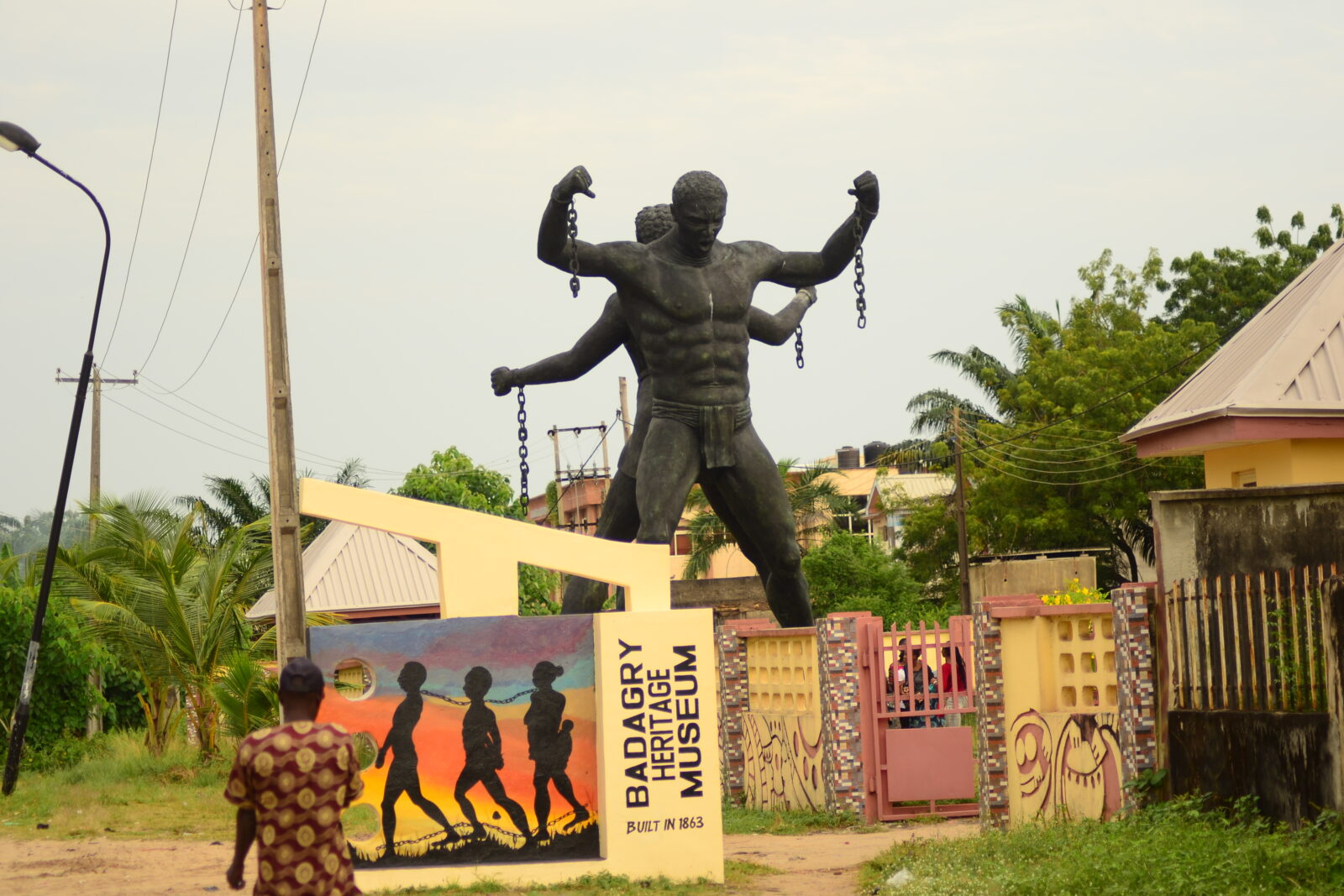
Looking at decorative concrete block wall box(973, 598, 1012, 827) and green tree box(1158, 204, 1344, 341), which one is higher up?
green tree box(1158, 204, 1344, 341)

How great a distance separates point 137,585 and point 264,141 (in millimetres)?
6342

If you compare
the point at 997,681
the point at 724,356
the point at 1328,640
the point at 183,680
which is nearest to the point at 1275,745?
the point at 1328,640

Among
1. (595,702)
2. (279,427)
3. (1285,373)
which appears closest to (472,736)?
(595,702)

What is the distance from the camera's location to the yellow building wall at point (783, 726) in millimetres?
12320

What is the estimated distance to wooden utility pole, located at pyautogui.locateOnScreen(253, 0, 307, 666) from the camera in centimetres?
1507

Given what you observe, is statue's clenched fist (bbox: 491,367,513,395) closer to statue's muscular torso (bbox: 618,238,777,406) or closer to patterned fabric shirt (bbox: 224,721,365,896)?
statue's muscular torso (bbox: 618,238,777,406)

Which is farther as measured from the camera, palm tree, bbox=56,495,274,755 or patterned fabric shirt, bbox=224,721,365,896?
palm tree, bbox=56,495,274,755

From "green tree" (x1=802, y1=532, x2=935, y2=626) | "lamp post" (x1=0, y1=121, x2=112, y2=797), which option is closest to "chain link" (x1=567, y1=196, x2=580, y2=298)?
"lamp post" (x1=0, y1=121, x2=112, y2=797)

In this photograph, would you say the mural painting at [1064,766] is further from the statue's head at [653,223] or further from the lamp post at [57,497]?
the lamp post at [57,497]

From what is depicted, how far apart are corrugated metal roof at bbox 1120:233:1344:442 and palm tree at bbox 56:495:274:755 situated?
1051 cm

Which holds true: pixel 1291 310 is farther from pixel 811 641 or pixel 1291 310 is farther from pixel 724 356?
pixel 724 356

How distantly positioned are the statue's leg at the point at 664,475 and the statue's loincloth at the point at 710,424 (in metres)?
0.04

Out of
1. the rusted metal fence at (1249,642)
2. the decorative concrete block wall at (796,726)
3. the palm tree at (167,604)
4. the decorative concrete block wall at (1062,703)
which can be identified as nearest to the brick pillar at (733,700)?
the decorative concrete block wall at (796,726)

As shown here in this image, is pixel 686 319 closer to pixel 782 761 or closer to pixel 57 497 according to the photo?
pixel 782 761
